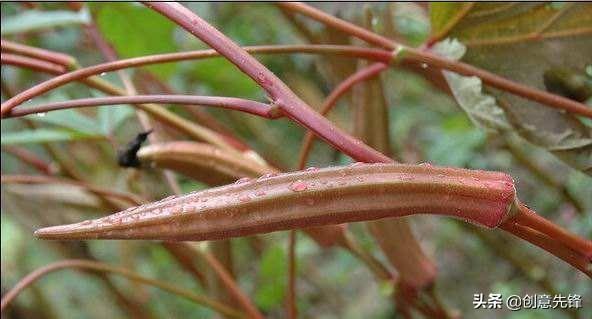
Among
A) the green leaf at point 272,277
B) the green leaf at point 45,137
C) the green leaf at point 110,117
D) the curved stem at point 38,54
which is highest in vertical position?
the green leaf at point 272,277

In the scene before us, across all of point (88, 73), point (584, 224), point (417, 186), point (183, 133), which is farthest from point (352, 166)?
point (584, 224)

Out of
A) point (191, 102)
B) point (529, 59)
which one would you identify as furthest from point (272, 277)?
point (191, 102)

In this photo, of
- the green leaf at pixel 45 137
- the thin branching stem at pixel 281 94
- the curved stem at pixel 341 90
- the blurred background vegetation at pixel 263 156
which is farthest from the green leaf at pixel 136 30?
the thin branching stem at pixel 281 94

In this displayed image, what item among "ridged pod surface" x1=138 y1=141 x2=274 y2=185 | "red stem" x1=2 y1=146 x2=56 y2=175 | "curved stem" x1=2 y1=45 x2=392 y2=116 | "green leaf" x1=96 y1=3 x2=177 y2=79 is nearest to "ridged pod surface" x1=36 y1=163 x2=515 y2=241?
"curved stem" x1=2 y1=45 x2=392 y2=116

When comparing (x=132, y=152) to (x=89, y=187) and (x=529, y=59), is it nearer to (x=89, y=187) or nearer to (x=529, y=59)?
(x=89, y=187)

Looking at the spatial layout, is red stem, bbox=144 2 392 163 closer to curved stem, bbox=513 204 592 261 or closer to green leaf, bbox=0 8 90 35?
curved stem, bbox=513 204 592 261

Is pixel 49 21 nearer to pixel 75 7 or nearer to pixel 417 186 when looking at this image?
pixel 75 7

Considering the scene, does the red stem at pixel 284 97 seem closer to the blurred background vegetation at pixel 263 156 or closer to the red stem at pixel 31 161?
the blurred background vegetation at pixel 263 156
